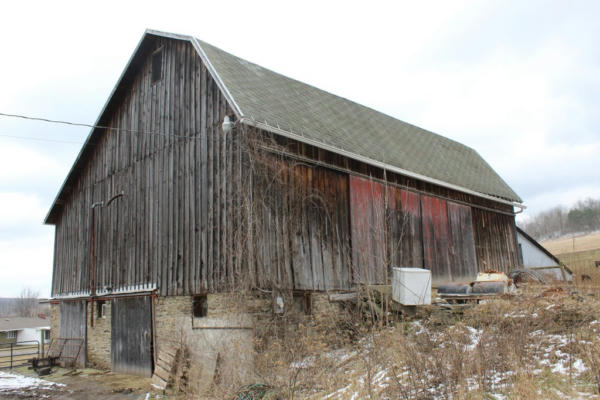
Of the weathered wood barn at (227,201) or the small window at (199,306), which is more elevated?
the weathered wood barn at (227,201)

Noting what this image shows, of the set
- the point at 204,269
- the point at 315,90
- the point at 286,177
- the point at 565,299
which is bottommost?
the point at 565,299

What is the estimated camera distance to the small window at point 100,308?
1534cm

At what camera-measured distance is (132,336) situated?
43.4ft

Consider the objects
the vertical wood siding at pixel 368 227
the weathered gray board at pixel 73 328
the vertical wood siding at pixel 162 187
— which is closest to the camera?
the vertical wood siding at pixel 162 187

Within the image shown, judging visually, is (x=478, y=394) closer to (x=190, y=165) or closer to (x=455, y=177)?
(x=190, y=165)

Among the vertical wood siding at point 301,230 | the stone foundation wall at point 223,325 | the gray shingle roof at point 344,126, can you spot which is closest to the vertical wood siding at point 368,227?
the vertical wood siding at point 301,230

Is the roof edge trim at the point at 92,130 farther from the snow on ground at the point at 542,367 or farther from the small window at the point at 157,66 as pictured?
the snow on ground at the point at 542,367

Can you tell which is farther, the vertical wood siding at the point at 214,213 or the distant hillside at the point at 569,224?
the distant hillside at the point at 569,224

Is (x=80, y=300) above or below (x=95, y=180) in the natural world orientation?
below

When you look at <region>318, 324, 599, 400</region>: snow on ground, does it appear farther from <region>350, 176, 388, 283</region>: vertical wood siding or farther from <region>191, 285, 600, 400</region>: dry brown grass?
<region>350, 176, 388, 283</region>: vertical wood siding

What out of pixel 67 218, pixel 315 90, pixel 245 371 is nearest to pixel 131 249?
pixel 67 218

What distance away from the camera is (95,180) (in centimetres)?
1673

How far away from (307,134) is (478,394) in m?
7.38

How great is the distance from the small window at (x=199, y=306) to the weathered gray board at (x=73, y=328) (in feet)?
19.6
